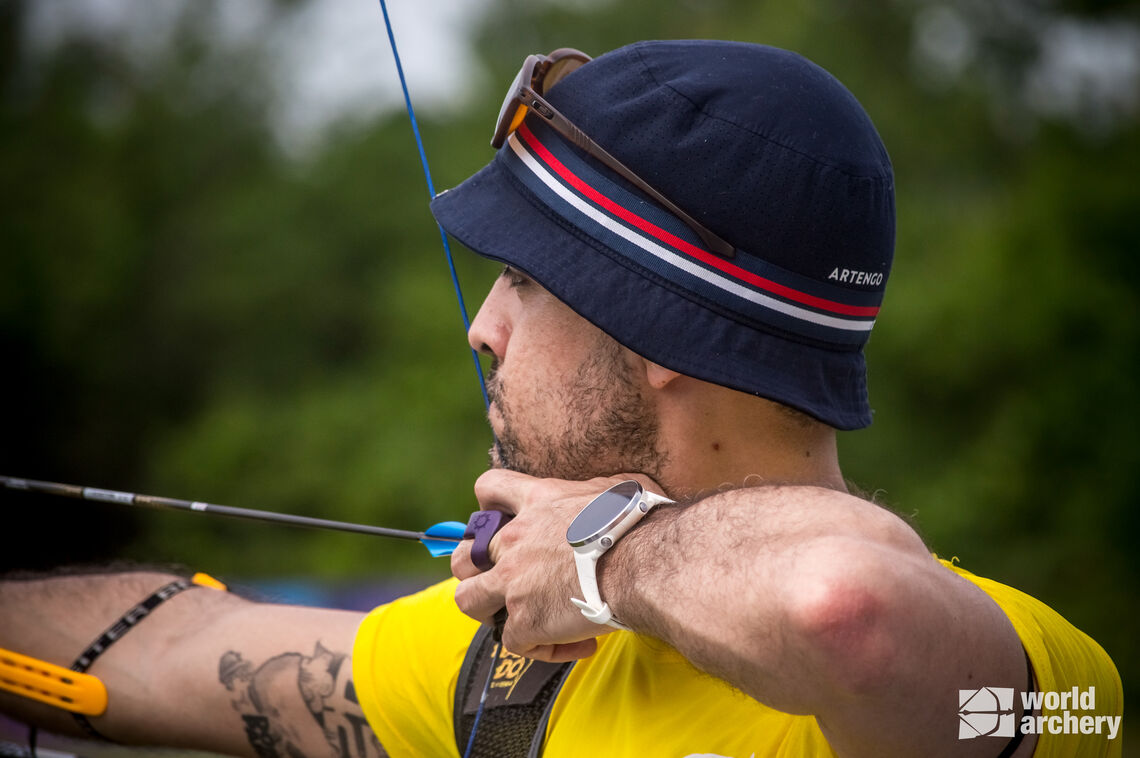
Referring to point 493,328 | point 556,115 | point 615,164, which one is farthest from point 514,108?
point 493,328

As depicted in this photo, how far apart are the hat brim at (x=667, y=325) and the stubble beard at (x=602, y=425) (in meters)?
0.11

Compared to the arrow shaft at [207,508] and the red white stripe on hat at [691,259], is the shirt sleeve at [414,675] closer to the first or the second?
the arrow shaft at [207,508]

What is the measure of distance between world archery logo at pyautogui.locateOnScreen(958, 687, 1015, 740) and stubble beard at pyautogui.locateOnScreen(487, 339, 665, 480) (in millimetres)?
664

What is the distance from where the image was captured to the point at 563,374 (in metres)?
1.76

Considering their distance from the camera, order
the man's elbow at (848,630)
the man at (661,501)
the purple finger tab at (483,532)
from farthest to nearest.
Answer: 1. the purple finger tab at (483,532)
2. the man at (661,501)
3. the man's elbow at (848,630)

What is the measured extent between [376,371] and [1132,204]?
7336mm

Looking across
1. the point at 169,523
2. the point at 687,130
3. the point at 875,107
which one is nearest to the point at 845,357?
the point at 687,130

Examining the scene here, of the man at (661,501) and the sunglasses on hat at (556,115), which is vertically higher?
the sunglasses on hat at (556,115)

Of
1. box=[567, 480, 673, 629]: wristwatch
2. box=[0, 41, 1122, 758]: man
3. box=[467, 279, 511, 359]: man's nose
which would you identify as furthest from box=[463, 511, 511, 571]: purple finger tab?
box=[467, 279, 511, 359]: man's nose

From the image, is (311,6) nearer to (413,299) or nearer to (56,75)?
(56,75)

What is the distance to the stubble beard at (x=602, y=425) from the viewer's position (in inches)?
68.7

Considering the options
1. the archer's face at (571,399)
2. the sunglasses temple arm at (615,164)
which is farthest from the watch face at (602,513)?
the sunglasses temple arm at (615,164)

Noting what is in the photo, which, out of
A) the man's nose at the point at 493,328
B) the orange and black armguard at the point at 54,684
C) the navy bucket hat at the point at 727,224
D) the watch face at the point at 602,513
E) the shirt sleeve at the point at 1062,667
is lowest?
the orange and black armguard at the point at 54,684

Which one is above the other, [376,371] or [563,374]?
[563,374]
